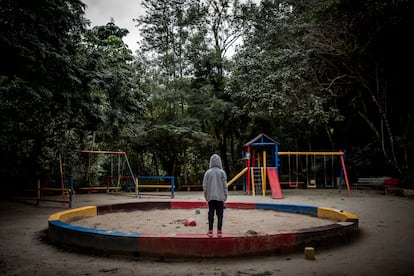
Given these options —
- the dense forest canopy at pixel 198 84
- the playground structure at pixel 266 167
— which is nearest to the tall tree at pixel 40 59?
the dense forest canopy at pixel 198 84

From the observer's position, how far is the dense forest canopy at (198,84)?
29.6 feet

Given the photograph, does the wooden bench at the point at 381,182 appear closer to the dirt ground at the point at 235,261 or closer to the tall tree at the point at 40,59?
the dirt ground at the point at 235,261

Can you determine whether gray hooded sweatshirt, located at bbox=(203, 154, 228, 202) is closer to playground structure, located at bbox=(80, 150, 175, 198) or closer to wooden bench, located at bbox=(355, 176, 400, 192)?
playground structure, located at bbox=(80, 150, 175, 198)

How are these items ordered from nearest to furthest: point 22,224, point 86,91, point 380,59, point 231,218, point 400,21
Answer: point 22,224
point 231,218
point 86,91
point 400,21
point 380,59

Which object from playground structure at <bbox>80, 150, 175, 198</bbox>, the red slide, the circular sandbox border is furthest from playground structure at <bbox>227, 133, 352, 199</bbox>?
the circular sandbox border

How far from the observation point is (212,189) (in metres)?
5.27

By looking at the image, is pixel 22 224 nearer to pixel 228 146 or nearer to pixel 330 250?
pixel 330 250

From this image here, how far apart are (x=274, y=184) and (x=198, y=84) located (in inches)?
305

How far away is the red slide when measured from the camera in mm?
12977

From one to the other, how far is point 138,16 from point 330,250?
18331 mm

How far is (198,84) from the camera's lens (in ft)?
61.2

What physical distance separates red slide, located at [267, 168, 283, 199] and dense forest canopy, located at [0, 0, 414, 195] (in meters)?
2.91

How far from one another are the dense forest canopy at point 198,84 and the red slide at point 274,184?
2.91 metres

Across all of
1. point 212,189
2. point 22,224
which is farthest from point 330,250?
point 22,224
